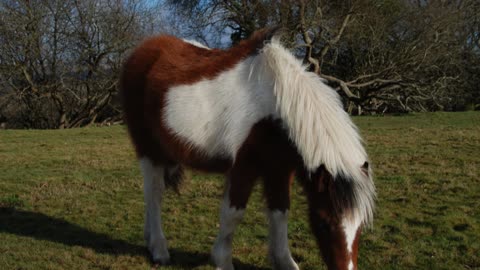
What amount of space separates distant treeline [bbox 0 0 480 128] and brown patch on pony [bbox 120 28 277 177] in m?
14.4

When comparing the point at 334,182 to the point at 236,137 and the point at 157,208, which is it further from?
the point at 157,208

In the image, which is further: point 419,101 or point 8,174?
point 419,101

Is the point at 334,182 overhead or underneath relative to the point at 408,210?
overhead

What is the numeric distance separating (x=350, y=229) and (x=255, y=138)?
39.4 inches

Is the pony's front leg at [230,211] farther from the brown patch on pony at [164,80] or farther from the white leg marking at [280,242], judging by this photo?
the white leg marking at [280,242]

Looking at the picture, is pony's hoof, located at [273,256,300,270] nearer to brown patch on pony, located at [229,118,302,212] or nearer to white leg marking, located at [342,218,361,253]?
brown patch on pony, located at [229,118,302,212]

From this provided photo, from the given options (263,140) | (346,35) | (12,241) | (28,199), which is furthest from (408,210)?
(346,35)

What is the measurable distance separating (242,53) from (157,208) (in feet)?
5.79

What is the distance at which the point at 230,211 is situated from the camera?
3.69 m

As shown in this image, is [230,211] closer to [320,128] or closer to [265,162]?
[265,162]

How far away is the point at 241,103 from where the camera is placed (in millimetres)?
3672

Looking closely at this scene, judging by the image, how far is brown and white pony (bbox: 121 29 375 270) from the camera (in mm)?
3013

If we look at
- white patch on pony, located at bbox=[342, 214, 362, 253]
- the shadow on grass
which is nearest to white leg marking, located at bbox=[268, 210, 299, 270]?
the shadow on grass

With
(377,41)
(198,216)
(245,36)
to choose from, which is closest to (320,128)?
(198,216)
